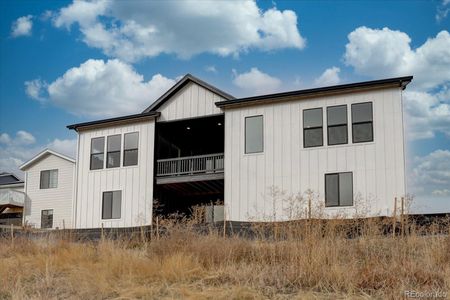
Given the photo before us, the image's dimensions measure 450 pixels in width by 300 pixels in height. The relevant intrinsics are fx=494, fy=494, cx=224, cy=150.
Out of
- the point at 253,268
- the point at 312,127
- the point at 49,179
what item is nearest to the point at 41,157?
the point at 49,179

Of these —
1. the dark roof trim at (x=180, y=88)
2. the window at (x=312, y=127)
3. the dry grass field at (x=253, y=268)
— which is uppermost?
the dark roof trim at (x=180, y=88)

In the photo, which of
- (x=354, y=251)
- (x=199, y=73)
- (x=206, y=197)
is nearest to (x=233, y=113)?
(x=199, y=73)

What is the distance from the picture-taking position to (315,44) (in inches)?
598

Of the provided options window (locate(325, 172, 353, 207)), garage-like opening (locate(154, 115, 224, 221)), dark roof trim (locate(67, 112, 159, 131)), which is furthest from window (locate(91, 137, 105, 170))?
window (locate(325, 172, 353, 207))

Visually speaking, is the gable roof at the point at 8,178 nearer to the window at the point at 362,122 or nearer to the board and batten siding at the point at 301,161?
the board and batten siding at the point at 301,161

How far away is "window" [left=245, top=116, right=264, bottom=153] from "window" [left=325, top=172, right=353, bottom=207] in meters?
3.25

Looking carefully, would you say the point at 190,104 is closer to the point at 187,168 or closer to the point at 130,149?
the point at 187,168

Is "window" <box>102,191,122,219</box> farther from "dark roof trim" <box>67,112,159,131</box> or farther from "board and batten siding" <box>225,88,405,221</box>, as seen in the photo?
"board and batten siding" <box>225,88,405,221</box>

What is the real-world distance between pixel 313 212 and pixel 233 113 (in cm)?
1221

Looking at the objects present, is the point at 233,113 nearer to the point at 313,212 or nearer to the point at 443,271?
the point at 313,212

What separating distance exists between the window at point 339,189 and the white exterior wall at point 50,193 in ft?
59.3

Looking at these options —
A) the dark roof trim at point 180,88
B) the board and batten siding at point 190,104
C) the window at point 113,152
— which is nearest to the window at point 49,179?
the window at point 113,152

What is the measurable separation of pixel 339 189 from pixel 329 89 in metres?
4.01

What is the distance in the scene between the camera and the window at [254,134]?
20.9 m
